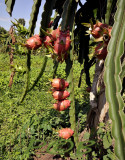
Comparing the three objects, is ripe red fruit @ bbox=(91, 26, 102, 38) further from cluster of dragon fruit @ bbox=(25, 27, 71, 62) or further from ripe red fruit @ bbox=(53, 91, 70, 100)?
ripe red fruit @ bbox=(53, 91, 70, 100)

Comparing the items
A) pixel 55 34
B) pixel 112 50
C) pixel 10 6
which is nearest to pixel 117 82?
pixel 112 50

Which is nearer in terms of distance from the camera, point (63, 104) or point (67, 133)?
point (63, 104)

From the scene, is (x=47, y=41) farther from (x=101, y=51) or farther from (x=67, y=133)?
(x=67, y=133)

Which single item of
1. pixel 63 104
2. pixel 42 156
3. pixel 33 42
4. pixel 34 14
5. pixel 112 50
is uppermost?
pixel 34 14

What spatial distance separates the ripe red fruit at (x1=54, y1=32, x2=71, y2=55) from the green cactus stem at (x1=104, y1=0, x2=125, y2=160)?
A: 19 cm

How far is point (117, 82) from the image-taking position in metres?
0.38

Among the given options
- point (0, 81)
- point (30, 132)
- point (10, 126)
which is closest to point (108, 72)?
point (30, 132)

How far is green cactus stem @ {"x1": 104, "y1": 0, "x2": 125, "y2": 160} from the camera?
339mm

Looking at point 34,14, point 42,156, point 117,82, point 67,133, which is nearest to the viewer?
point 117,82

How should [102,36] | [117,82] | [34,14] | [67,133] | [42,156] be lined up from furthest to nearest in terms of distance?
[42,156], [67,133], [34,14], [102,36], [117,82]

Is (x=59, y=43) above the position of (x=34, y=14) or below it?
below

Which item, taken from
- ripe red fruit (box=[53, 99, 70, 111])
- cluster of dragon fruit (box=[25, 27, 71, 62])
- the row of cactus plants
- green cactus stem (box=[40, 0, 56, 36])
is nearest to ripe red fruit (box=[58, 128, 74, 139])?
ripe red fruit (box=[53, 99, 70, 111])

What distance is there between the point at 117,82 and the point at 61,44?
0.26 m

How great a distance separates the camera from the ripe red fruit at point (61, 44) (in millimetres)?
556
